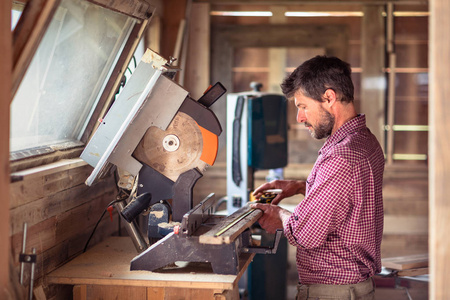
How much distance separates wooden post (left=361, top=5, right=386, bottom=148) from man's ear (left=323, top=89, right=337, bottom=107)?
3.44 meters

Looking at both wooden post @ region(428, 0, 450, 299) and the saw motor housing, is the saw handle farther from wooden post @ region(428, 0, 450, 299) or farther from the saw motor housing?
wooden post @ region(428, 0, 450, 299)

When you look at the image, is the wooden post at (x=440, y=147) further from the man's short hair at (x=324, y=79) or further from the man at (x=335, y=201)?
the man's short hair at (x=324, y=79)

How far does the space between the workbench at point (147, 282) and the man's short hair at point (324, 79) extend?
2.45ft

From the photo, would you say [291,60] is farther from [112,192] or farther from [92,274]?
[92,274]

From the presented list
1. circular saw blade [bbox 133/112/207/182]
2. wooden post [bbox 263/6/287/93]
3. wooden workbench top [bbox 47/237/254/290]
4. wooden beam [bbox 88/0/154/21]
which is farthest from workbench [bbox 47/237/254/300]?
wooden post [bbox 263/6/287/93]

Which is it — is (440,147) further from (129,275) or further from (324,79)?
(129,275)

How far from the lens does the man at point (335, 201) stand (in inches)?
82.7

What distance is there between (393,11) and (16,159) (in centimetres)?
448

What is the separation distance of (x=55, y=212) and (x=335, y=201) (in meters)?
1.10

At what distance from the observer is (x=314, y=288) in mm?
2238

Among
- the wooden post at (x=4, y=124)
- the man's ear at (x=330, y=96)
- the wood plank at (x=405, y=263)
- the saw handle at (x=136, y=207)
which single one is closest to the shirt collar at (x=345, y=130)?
the man's ear at (x=330, y=96)

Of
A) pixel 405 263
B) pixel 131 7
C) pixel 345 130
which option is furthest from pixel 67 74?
pixel 405 263

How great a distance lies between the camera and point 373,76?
561 cm

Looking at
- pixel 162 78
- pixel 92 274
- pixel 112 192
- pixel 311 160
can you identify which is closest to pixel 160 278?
pixel 92 274
